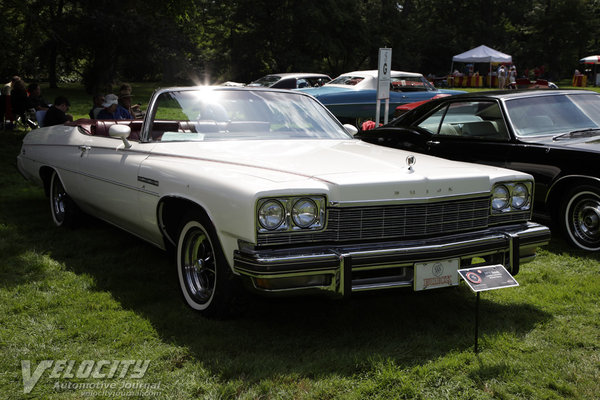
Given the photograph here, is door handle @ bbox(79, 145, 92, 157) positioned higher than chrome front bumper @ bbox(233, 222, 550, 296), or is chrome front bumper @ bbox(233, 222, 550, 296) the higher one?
door handle @ bbox(79, 145, 92, 157)

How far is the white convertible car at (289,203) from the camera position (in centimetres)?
338

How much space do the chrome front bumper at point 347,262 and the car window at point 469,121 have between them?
2.93 meters

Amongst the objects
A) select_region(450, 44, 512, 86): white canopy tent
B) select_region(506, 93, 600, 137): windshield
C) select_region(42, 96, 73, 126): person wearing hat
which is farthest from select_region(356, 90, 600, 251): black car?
select_region(450, 44, 512, 86): white canopy tent

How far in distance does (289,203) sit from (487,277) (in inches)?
46.1

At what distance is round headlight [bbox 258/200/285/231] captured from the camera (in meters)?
3.35

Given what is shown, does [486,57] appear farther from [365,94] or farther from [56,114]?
[56,114]

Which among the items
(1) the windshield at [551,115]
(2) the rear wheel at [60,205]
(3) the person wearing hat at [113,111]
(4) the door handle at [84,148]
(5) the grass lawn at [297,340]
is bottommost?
(5) the grass lawn at [297,340]

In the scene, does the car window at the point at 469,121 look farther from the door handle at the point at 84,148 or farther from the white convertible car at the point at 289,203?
the door handle at the point at 84,148

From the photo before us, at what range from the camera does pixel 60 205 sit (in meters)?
6.47

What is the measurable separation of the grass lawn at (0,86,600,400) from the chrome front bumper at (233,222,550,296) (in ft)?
0.56

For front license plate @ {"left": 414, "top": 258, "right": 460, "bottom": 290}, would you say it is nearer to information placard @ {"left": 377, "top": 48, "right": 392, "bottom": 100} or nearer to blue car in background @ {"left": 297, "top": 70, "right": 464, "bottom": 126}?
information placard @ {"left": 377, "top": 48, "right": 392, "bottom": 100}

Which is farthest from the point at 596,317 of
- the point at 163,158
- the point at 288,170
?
the point at 163,158

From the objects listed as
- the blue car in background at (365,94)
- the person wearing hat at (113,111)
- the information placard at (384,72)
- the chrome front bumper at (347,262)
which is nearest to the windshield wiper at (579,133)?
the chrome front bumper at (347,262)

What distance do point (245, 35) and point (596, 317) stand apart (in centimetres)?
3661
